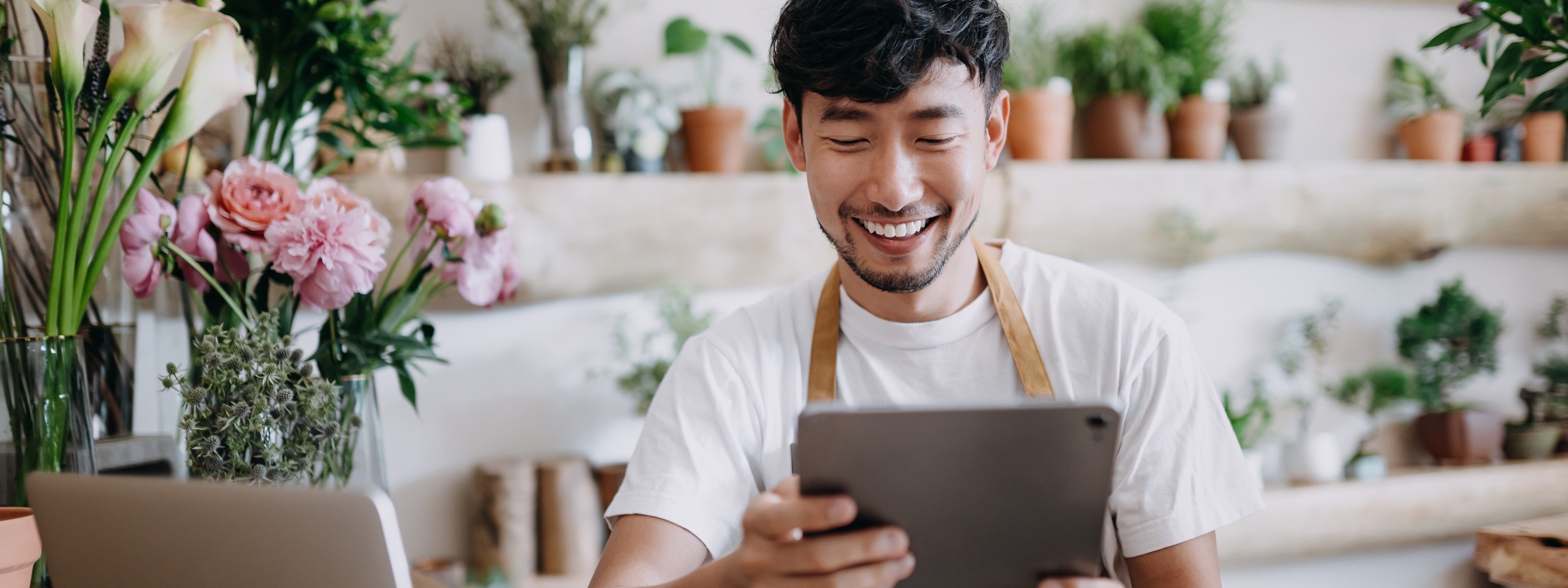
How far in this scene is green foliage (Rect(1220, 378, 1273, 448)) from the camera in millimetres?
2381

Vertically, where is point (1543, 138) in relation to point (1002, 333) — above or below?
above

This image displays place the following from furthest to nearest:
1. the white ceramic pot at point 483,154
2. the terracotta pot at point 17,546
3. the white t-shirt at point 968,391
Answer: the white ceramic pot at point 483,154 → the white t-shirt at point 968,391 → the terracotta pot at point 17,546

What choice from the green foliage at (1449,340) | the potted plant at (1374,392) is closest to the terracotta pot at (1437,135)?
the green foliage at (1449,340)

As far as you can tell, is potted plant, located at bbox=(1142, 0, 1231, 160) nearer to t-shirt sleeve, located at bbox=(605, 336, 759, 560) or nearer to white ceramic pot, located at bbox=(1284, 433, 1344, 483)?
white ceramic pot, located at bbox=(1284, 433, 1344, 483)

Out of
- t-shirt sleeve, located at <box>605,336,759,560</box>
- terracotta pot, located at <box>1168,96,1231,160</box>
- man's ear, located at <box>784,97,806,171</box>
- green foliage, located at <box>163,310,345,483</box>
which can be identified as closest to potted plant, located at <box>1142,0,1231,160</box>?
terracotta pot, located at <box>1168,96,1231,160</box>

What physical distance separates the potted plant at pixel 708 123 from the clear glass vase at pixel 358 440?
104 cm

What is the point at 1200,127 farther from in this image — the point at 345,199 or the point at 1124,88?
the point at 345,199

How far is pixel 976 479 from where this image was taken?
717 millimetres

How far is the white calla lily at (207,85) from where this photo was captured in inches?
39.6

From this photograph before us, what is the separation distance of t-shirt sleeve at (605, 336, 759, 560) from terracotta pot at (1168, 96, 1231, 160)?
70.1 inches

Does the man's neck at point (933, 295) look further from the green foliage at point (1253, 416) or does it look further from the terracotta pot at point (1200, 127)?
the terracotta pot at point (1200, 127)

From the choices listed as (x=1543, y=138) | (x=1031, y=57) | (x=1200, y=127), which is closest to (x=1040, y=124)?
(x=1031, y=57)

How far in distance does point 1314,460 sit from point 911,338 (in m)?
1.83

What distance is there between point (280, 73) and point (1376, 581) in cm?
297
